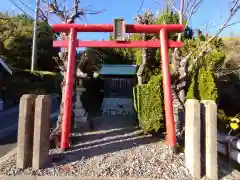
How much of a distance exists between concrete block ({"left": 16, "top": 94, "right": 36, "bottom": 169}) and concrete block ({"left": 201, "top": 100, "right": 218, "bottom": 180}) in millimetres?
3393

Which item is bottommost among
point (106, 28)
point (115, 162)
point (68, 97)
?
point (115, 162)

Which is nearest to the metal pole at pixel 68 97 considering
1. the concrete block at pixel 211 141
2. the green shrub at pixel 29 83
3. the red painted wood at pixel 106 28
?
the red painted wood at pixel 106 28

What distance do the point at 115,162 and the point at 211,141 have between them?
1.97 m

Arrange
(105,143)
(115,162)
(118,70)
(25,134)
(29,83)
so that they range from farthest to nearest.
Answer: (29,83) → (118,70) → (105,143) → (115,162) → (25,134)

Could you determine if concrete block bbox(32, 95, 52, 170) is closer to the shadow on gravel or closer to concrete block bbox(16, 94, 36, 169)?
concrete block bbox(16, 94, 36, 169)

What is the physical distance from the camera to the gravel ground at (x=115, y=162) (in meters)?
4.30

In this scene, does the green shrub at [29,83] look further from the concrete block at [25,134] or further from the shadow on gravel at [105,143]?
the concrete block at [25,134]

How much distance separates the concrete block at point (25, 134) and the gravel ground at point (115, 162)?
0.65 ft

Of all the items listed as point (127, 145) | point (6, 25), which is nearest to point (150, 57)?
point (127, 145)

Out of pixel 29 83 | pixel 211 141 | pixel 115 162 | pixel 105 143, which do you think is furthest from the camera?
pixel 29 83

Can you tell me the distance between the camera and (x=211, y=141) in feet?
13.9

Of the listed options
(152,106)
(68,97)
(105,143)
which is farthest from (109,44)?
(105,143)

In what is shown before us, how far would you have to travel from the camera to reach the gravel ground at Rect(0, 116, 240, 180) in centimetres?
430

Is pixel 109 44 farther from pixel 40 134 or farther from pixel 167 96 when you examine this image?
pixel 40 134
